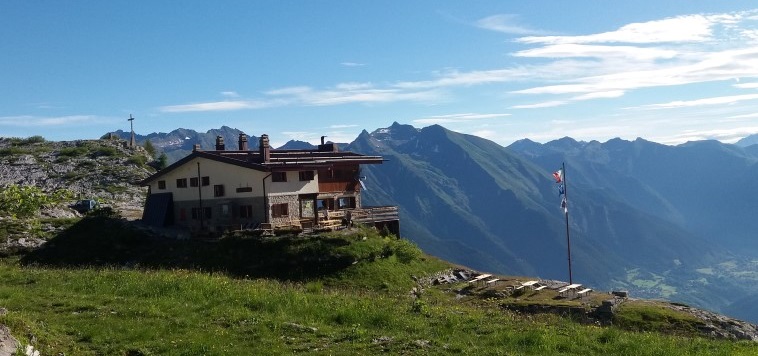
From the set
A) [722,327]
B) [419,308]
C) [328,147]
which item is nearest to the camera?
[419,308]

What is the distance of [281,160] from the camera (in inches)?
2309

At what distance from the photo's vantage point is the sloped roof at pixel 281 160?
54.8m

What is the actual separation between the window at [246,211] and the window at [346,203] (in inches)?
364

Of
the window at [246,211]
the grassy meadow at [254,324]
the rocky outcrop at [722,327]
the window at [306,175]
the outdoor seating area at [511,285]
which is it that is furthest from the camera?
the window at [306,175]

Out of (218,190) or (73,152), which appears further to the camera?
(73,152)

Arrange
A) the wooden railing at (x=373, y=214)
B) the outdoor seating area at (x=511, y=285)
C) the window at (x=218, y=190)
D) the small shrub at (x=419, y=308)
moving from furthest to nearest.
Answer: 1. the window at (x=218, y=190)
2. the wooden railing at (x=373, y=214)
3. the outdoor seating area at (x=511, y=285)
4. the small shrub at (x=419, y=308)

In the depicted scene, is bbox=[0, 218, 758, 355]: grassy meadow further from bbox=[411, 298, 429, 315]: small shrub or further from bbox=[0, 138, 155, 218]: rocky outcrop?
bbox=[0, 138, 155, 218]: rocky outcrop

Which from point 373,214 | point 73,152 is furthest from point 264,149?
point 73,152

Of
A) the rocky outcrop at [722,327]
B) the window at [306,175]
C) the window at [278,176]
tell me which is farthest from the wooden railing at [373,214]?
the rocky outcrop at [722,327]

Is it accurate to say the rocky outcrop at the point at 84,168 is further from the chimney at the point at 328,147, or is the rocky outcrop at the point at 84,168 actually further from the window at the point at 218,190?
the chimney at the point at 328,147

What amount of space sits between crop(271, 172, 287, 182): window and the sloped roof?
0.54 m

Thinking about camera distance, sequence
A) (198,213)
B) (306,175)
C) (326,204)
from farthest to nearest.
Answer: (326,204), (198,213), (306,175)

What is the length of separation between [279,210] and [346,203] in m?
9.08

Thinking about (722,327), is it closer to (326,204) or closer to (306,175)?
(326,204)
